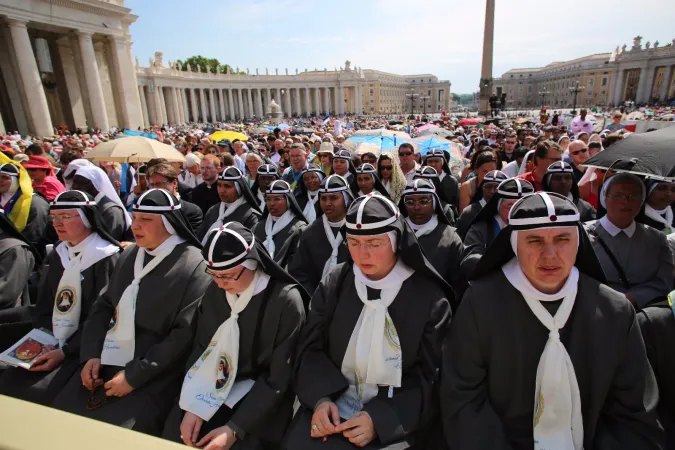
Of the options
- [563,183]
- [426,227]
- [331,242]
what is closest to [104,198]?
[331,242]

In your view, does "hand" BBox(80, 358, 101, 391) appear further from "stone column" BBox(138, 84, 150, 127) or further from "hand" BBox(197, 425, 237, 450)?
"stone column" BBox(138, 84, 150, 127)

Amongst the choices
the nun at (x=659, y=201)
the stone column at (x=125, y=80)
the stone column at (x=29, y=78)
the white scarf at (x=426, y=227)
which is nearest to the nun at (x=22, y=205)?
the white scarf at (x=426, y=227)

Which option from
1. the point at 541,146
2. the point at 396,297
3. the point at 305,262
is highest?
the point at 541,146

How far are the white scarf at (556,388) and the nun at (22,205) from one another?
5968 millimetres

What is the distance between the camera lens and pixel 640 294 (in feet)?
9.91

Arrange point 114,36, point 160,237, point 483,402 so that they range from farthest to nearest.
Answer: point 114,36, point 160,237, point 483,402

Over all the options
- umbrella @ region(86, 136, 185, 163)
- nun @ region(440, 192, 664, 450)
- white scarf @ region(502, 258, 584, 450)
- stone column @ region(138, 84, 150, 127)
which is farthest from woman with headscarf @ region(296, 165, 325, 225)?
stone column @ region(138, 84, 150, 127)

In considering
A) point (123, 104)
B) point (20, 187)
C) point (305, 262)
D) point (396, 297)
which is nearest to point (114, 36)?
point (123, 104)

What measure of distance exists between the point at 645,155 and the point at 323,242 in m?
3.08

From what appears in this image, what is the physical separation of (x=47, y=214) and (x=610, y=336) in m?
6.48

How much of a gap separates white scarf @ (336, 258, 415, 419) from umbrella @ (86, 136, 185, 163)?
6487mm

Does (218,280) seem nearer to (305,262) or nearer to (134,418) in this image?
(134,418)

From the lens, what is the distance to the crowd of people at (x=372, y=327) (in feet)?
6.58

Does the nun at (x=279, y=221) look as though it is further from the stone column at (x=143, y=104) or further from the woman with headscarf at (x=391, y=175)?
the stone column at (x=143, y=104)
